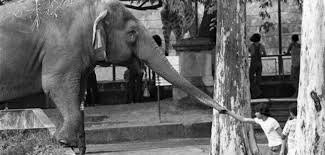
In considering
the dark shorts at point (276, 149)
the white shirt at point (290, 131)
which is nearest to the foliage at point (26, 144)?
the white shirt at point (290, 131)

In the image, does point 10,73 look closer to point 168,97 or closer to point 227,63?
point 227,63

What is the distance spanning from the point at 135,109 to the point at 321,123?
11.2 metres

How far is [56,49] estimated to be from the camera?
10.9 metres

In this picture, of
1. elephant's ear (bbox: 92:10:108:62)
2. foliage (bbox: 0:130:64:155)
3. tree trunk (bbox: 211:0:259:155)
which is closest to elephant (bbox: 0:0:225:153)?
elephant's ear (bbox: 92:10:108:62)

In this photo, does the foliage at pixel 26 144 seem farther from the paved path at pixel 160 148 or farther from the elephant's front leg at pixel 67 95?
the paved path at pixel 160 148

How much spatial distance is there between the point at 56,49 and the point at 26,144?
2517 millimetres

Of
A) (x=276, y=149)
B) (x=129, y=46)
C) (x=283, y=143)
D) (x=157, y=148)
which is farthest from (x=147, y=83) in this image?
(x=129, y=46)

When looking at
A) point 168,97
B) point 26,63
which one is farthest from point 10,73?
point 168,97

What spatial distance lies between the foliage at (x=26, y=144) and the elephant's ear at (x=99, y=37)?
91.2 inches

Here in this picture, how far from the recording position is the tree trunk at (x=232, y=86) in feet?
47.2

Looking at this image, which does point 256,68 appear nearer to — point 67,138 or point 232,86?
point 232,86

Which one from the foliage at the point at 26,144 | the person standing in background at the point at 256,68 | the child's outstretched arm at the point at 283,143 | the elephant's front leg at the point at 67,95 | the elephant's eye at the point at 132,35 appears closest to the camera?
the foliage at the point at 26,144

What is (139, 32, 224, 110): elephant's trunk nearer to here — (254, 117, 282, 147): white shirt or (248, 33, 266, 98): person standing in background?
(254, 117, 282, 147): white shirt

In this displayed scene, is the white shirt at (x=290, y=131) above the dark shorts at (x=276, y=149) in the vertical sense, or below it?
above
